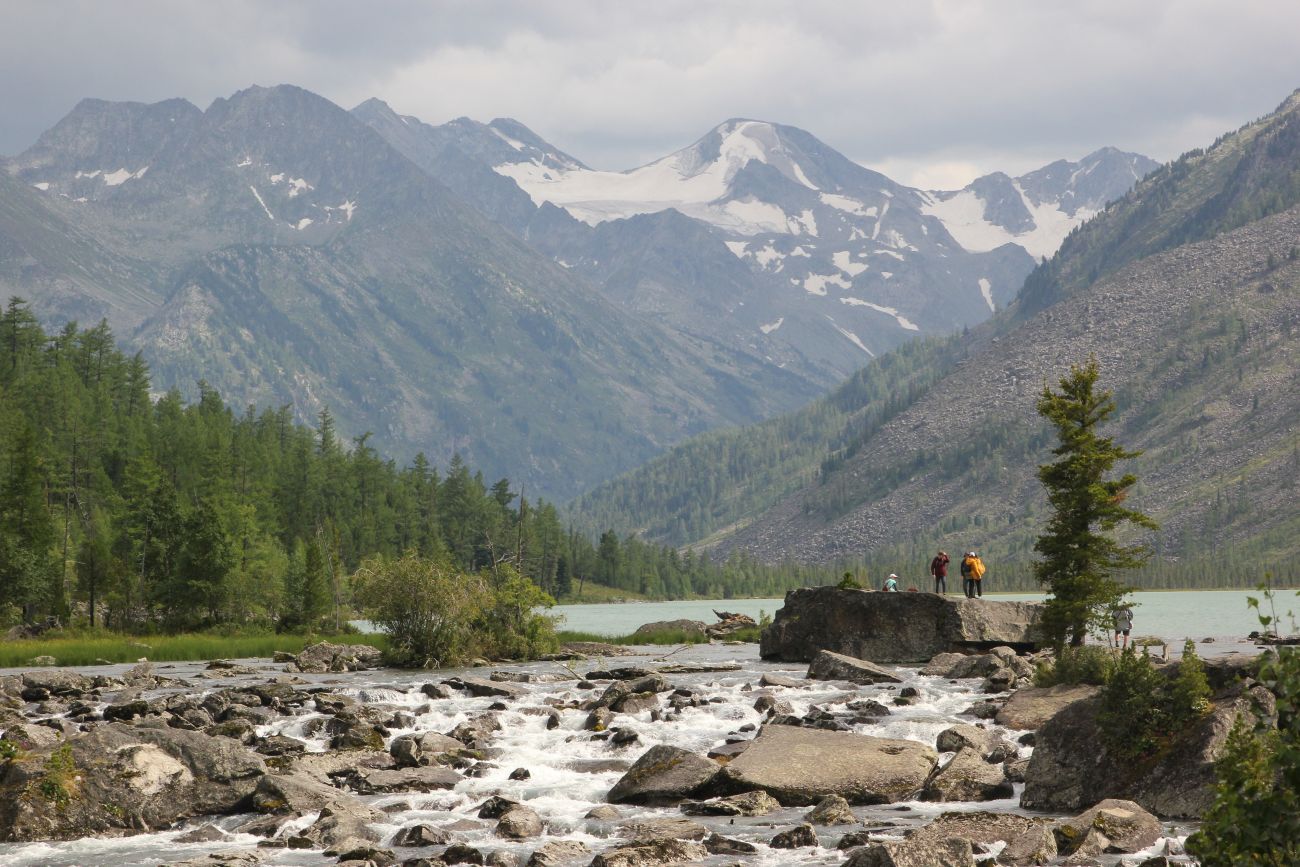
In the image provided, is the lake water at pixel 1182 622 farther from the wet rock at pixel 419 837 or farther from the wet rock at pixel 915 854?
the wet rock at pixel 915 854

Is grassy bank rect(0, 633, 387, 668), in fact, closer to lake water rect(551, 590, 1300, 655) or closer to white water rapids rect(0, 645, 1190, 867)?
white water rapids rect(0, 645, 1190, 867)

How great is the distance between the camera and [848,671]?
61438mm

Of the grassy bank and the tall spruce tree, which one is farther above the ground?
the tall spruce tree

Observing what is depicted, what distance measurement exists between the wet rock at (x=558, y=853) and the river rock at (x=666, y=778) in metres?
5.53

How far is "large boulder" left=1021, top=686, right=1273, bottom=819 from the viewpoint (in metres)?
31.4

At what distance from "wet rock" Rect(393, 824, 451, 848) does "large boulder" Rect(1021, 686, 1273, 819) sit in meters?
15.9

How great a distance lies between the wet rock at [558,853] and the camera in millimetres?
29484

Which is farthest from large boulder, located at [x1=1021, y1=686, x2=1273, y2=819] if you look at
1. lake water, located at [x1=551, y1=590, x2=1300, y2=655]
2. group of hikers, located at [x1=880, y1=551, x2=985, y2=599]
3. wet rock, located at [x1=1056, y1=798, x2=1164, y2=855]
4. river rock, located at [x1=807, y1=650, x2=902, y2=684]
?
lake water, located at [x1=551, y1=590, x2=1300, y2=655]

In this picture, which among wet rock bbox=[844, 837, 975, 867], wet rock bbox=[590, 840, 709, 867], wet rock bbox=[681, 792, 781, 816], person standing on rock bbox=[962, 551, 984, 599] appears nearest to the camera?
wet rock bbox=[844, 837, 975, 867]

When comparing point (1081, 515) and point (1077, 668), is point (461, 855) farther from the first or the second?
point (1081, 515)

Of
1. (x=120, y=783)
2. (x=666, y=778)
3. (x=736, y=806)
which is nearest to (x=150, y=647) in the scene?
(x=120, y=783)

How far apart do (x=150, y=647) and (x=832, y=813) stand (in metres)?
68.0

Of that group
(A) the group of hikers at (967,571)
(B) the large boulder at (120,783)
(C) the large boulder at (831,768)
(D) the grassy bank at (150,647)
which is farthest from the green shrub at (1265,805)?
(D) the grassy bank at (150,647)

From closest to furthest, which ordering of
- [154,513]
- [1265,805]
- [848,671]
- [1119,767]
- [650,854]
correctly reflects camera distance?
[1265,805] → [650,854] → [1119,767] → [848,671] → [154,513]
